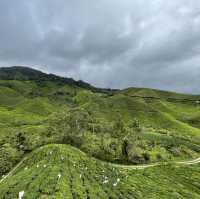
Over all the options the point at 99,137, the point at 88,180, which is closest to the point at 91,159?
the point at 88,180

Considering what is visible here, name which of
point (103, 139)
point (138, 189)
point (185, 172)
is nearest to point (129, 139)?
point (103, 139)

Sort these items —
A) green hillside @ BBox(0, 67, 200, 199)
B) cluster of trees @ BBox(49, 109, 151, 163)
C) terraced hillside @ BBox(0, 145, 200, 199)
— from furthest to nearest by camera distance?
1. cluster of trees @ BBox(49, 109, 151, 163)
2. green hillside @ BBox(0, 67, 200, 199)
3. terraced hillside @ BBox(0, 145, 200, 199)

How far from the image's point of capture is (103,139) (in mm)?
162250

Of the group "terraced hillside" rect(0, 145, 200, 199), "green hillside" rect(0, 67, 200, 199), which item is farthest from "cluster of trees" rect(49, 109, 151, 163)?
"terraced hillside" rect(0, 145, 200, 199)

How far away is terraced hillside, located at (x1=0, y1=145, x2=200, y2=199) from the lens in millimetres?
75375

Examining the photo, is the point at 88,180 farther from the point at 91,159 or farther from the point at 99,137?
the point at 99,137

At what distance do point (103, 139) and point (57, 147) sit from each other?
1678 inches

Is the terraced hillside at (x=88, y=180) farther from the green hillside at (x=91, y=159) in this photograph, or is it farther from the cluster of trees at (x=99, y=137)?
the cluster of trees at (x=99, y=137)

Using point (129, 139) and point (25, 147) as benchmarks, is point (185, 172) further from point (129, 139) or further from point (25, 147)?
point (25, 147)

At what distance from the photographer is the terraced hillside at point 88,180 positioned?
75.4 m

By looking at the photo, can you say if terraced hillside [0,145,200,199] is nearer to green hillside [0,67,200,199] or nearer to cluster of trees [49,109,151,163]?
green hillside [0,67,200,199]

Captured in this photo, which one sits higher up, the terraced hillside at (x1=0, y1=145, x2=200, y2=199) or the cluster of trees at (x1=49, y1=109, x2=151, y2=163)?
the cluster of trees at (x1=49, y1=109, x2=151, y2=163)

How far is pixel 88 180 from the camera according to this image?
3526 inches

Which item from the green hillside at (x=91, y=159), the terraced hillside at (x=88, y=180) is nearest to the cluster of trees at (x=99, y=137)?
the green hillside at (x=91, y=159)
